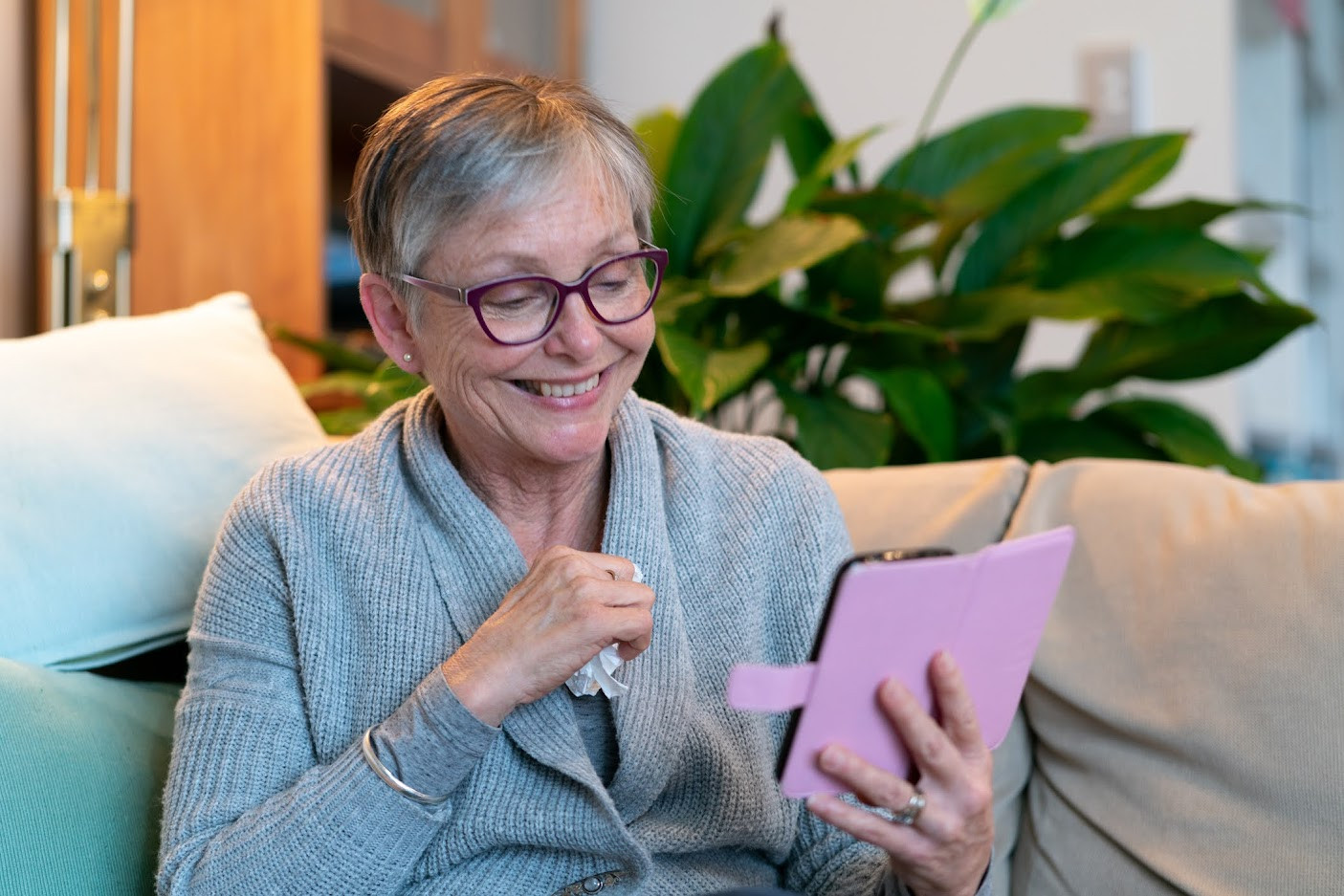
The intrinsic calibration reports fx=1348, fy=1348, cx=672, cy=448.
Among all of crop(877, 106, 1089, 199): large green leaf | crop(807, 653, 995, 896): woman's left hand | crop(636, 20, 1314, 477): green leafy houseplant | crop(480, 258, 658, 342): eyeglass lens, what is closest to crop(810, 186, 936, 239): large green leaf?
crop(636, 20, 1314, 477): green leafy houseplant

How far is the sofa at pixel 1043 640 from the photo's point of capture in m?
1.09

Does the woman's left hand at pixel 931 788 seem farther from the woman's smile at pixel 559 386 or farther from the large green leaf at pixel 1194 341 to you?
the large green leaf at pixel 1194 341

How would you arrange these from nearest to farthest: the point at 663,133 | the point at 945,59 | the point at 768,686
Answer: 1. the point at 768,686
2. the point at 663,133
3. the point at 945,59

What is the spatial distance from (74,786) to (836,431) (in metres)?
1.01

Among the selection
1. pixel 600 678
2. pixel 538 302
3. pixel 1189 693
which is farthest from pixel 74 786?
pixel 1189 693

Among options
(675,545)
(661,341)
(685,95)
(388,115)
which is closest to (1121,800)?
(675,545)

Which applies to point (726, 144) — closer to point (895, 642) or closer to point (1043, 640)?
point (1043, 640)

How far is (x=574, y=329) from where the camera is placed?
102 centimetres

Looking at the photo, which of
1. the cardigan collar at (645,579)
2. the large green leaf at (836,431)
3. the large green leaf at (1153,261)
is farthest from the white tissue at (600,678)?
the large green leaf at (1153,261)

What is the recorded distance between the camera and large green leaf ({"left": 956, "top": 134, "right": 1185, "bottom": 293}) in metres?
1.93

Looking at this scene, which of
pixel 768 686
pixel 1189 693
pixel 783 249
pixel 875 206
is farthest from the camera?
pixel 875 206

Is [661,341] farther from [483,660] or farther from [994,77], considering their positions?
[994,77]

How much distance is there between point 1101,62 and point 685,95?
0.91 m

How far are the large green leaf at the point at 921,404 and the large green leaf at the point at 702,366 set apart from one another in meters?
0.18
